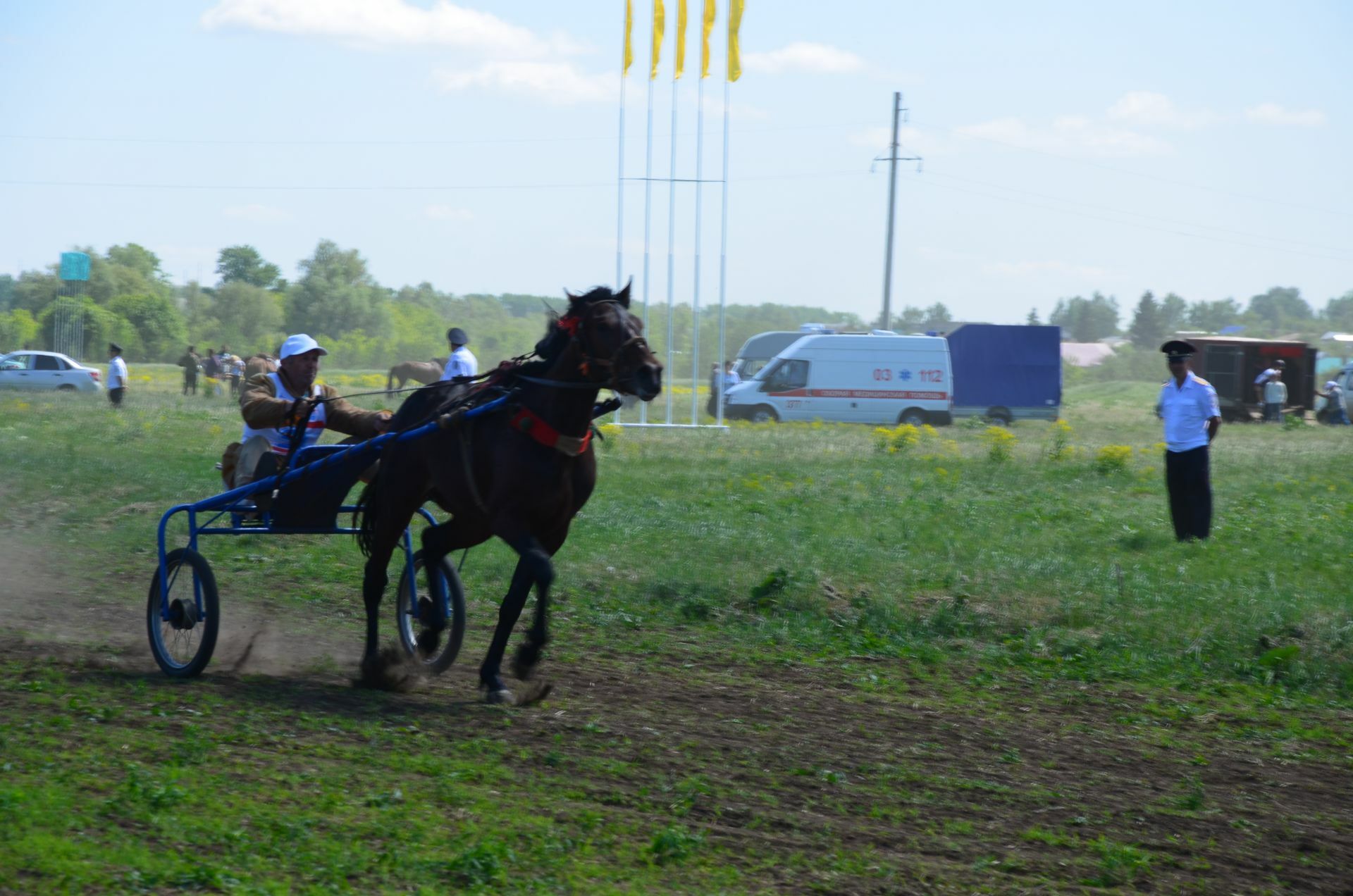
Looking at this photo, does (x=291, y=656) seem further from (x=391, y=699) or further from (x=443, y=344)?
(x=443, y=344)

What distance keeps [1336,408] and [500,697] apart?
36823 millimetres

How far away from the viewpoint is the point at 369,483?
7797mm

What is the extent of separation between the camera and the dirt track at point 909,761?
4609mm

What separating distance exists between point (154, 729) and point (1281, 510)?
41.6 ft

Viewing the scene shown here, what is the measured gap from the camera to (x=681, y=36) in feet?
77.2

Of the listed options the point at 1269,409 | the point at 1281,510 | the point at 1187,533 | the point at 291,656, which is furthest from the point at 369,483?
the point at 1269,409

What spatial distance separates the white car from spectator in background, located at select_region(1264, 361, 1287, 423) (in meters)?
33.7

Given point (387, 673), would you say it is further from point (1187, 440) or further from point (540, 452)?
point (1187, 440)

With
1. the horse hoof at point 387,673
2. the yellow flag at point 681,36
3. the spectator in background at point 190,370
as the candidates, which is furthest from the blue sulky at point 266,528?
the spectator in background at point 190,370

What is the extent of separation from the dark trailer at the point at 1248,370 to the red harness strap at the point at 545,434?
36.5 meters

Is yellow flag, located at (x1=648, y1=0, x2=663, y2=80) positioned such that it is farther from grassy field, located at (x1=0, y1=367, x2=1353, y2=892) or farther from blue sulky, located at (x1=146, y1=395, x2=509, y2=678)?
blue sulky, located at (x1=146, y1=395, x2=509, y2=678)

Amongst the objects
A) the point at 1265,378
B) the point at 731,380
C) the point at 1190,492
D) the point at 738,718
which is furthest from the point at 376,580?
the point at 1265,378

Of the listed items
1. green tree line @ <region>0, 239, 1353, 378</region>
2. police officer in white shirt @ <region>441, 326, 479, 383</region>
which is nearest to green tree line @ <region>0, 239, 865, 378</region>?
green tree line @ <region>0, 239, 1353, 378</region>

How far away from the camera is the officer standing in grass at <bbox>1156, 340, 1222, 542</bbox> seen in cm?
1170
